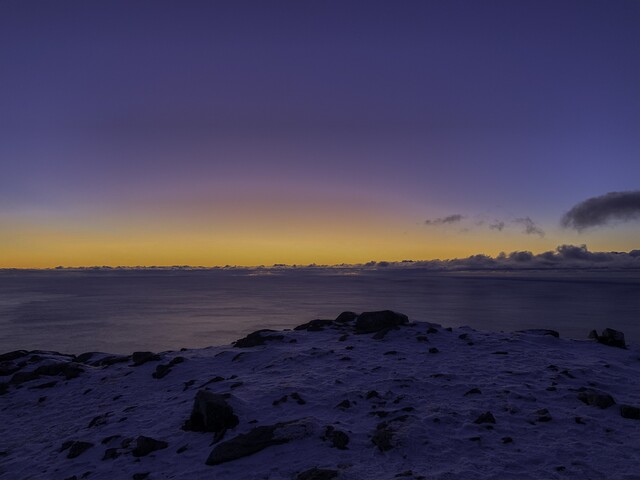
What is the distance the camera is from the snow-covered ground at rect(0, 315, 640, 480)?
8.62 m

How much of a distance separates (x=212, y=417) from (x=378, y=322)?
37.4 ft

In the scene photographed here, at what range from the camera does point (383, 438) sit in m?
9.26

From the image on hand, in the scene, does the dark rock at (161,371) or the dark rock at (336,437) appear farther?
the dark rock at (161,371)

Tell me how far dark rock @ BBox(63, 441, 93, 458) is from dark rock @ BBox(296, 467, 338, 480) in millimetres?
5907

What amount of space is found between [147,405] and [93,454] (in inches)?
121

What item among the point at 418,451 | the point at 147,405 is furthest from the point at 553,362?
the point at 147,405

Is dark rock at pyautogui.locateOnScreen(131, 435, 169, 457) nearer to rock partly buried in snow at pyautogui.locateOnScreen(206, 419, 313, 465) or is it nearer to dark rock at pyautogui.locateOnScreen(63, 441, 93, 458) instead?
dark rock at pyautogui.locateOnScreen(63, 441, 93, 458)

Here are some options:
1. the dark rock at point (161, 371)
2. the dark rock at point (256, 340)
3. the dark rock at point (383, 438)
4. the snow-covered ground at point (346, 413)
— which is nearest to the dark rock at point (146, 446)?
the snow-covered ground at point (346, 413)

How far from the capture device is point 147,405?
13430 millimetres

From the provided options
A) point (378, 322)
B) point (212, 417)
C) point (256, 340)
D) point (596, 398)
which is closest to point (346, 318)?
point (378, 322)

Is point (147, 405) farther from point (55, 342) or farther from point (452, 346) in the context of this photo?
point (55, 342)

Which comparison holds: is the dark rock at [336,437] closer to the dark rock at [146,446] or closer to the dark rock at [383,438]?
the dark rock at [383,438]

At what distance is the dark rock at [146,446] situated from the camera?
9906 mm

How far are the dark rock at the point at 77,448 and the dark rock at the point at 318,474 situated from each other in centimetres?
591
